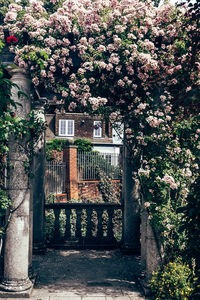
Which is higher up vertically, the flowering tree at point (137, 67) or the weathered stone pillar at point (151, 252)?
the flowering tree at point (137, 67)

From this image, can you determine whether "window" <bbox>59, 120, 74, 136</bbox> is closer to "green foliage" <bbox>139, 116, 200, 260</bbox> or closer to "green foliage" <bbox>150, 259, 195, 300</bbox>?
"green foliage" <bbox>139, 116, 200, 260</bbox>

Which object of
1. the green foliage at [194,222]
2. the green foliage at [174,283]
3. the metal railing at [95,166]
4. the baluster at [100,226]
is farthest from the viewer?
the metal railing at [95,166]

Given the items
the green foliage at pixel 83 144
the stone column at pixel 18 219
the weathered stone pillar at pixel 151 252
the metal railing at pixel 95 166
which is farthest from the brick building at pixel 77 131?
the stone column at pixel 18 219

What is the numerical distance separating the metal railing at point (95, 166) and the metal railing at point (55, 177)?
3.07 feet

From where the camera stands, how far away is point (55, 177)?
48.7 feet

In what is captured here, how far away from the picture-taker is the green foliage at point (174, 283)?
4.17m

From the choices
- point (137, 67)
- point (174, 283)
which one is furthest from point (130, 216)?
point (137, 67)

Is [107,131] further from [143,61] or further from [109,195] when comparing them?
[143,61]

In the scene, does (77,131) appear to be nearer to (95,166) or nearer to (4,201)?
(95,166)

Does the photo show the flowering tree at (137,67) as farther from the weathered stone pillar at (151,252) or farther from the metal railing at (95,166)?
the metal railing at (95,166)

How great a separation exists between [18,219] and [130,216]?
349cm

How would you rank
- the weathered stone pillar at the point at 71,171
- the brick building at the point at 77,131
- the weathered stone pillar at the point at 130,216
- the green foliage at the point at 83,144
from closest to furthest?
the weathered stone pillar at the point at 130,216 → the weathered stone pillar at the point at 71,171 → the green foliage at the point at 83,144 → the brick building at the point at 77,131

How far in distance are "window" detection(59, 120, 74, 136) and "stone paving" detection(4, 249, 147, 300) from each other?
864 inches

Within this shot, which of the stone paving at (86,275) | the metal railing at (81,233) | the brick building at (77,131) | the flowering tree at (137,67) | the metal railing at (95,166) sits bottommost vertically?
the stone paving at (86,275)
